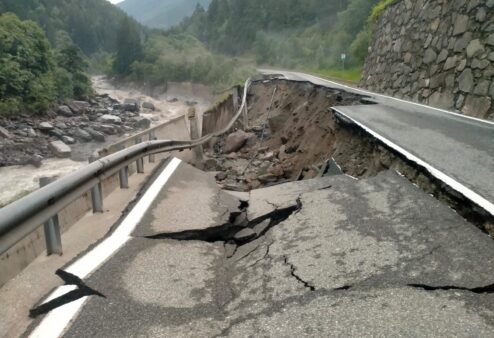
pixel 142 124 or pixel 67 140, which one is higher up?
pixel 67 140

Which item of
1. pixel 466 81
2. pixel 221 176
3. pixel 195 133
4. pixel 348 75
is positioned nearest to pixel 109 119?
A: pixel 348 75

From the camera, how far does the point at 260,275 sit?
319cm

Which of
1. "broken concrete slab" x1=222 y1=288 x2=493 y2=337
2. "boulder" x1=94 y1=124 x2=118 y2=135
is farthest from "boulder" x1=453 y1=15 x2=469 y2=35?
"boulder" x1=94 y1=124 x2=118 y2=135

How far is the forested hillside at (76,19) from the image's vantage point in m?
125

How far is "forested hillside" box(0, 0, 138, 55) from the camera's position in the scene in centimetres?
12538

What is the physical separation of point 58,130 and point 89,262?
32.8m

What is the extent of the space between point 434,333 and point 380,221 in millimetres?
1597

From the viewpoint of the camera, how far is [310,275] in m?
3.01

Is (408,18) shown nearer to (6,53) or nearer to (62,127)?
(62,127)

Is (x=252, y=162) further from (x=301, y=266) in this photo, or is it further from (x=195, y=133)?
(x=301, y=266)

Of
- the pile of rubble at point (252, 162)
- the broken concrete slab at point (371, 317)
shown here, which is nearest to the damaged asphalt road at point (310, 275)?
the broken concrete slab at point (371, 317)

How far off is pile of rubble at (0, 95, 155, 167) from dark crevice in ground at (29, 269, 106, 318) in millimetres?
24255

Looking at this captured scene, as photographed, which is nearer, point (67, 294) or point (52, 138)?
point (67, 294)

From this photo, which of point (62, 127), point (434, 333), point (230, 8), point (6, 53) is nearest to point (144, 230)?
point (434, 333)
